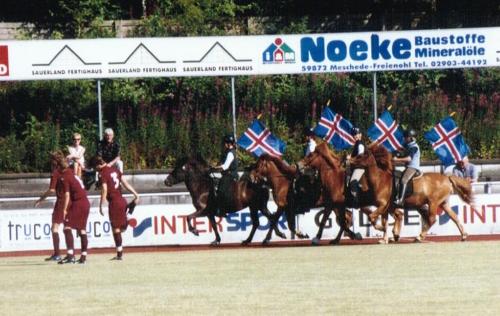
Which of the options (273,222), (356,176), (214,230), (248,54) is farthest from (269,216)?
(248,54)

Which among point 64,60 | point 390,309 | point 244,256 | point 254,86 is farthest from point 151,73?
point 390,309

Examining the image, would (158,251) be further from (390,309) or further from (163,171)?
(390,309)

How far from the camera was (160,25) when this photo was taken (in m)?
44.2

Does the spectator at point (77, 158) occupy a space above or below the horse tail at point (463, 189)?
above

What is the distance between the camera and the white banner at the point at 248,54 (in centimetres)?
3928

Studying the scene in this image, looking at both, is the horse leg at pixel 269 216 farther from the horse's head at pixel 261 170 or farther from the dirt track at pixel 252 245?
the horse's head at pixel 261 170

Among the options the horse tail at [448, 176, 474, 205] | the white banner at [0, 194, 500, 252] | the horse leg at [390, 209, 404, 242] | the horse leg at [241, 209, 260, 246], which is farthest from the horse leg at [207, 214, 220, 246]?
the horse tail at [448, 176, 474, 205]

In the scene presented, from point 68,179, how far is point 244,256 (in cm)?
367

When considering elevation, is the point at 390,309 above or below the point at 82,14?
below

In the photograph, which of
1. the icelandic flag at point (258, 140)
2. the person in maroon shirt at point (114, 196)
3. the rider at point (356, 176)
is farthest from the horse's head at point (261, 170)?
the person in maroon shirt at point (114, 196)

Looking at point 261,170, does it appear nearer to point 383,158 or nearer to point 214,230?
point 214,230

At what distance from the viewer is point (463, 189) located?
3111cm

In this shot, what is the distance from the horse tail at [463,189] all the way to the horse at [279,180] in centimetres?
317

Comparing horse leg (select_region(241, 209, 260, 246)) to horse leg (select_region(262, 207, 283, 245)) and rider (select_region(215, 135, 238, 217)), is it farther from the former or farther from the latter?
rider (select_region(215, 135, 238, 217))
